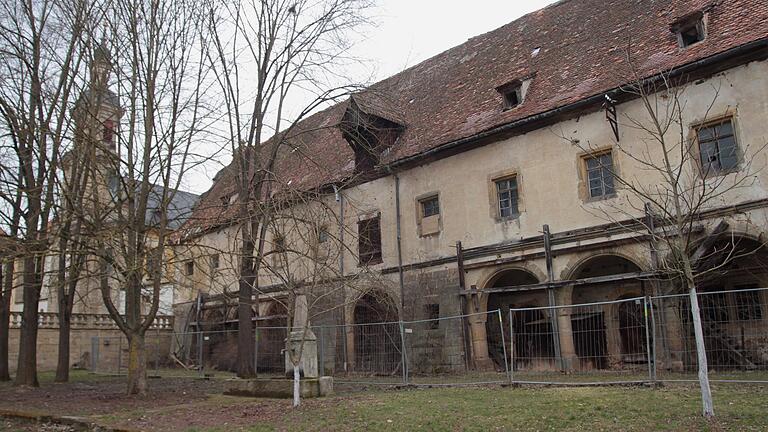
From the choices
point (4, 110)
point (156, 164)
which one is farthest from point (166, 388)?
point (4, 110)

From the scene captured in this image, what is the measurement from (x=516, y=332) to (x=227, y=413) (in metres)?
9.22

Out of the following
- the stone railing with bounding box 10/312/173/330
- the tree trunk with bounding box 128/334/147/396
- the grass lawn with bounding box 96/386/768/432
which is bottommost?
the grass lawn with bounding box 96/386/768/432

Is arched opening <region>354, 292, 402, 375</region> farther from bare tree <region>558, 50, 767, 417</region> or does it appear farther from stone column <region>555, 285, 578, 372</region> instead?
bare tree <region>558, 50, 767, 417</region>

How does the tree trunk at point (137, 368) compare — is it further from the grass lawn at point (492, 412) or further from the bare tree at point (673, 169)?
the bare tree at point (673, 169)

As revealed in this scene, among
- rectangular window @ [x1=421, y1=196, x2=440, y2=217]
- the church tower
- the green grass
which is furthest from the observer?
rectangular window @ [x1=421, y1=196, x2=440, y2=217]

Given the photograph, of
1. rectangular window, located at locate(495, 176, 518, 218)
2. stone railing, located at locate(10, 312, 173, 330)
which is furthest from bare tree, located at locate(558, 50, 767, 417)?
stone railing, located at locate(10, 312, 173, 330)

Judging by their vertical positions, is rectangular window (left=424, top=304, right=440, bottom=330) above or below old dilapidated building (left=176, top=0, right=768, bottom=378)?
below

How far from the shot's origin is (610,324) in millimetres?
16125

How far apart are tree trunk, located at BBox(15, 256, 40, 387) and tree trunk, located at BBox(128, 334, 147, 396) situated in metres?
3.81

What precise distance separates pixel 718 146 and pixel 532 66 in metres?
6.34

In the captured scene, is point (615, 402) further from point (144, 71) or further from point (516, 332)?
point (144, 71)

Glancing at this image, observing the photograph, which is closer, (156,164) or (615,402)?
(615,402)

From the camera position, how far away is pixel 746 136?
A: 44.6ft

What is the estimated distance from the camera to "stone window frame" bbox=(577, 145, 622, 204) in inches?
607
